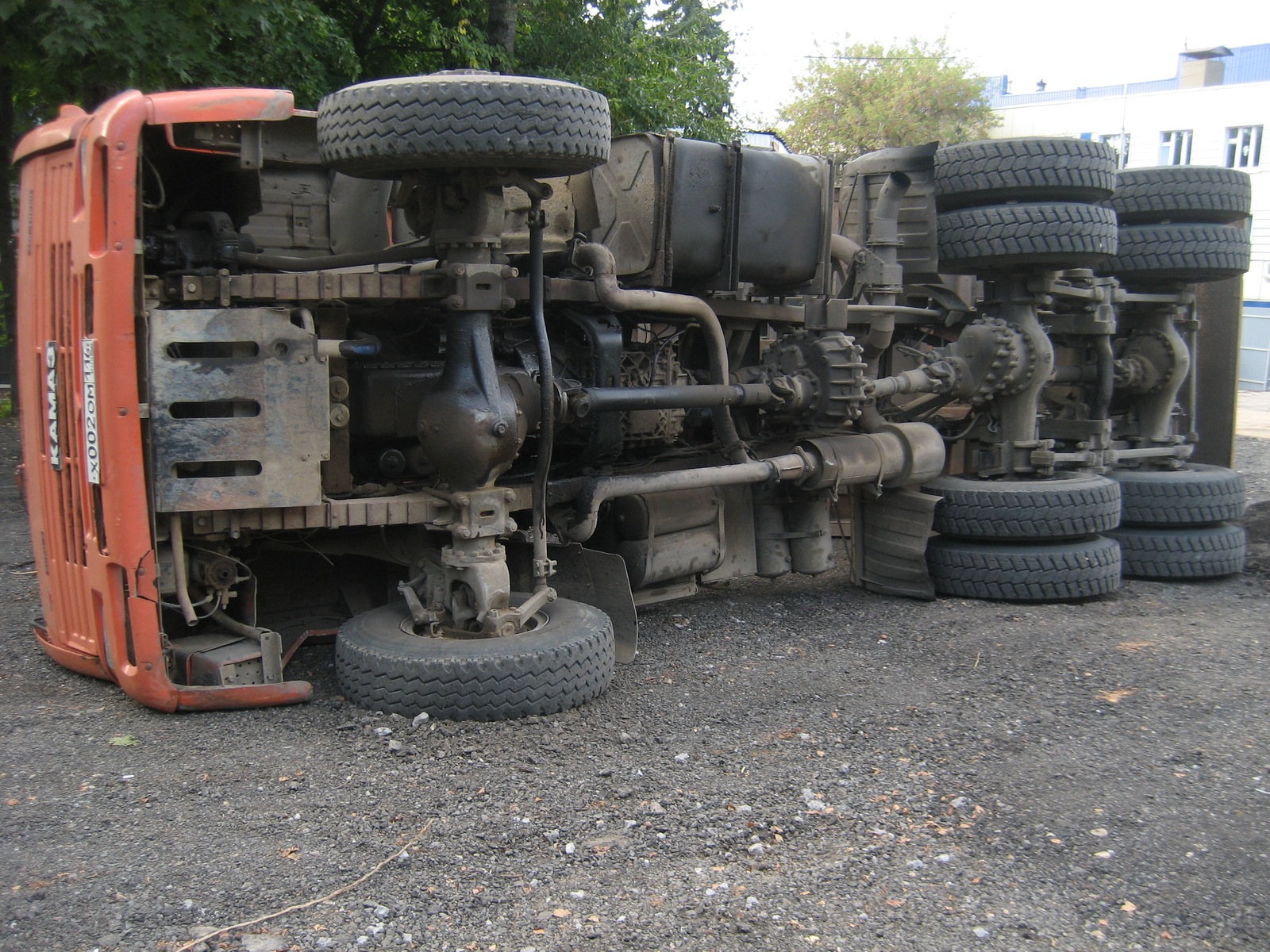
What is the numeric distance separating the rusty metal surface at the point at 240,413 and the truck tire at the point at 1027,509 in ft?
11.6

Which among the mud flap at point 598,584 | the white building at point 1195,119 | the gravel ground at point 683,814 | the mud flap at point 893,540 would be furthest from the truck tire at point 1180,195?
the white building at point 1195,119

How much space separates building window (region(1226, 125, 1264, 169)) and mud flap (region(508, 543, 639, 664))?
38.6 metres

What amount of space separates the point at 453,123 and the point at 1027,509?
12.3 ft

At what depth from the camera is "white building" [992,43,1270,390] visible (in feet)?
117

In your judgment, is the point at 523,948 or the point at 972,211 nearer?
the point at 523,948

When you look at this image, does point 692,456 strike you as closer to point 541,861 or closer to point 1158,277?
point 541,861

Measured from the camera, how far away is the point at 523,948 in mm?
2451

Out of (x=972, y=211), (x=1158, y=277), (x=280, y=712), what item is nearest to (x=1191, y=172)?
(x=1158, y=277)

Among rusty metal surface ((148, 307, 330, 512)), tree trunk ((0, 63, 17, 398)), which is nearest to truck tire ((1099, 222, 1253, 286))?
rusty metal surface ((148, 307, 330, 512))

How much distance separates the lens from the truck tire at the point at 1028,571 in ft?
19.4

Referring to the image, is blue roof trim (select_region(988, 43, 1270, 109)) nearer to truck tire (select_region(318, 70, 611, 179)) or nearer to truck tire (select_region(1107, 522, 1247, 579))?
Answer: truck tire (select_region(1107, 522, 1247, 579))

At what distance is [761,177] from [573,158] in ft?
5.44

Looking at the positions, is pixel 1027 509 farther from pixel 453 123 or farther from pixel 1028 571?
pixel 453 123

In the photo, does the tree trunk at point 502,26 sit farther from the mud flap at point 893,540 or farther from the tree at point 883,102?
the tree at point 883,102
